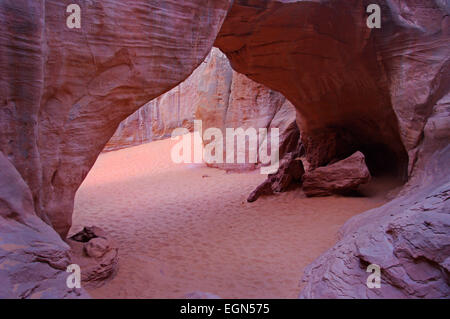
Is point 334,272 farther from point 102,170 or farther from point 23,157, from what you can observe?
point 102,170

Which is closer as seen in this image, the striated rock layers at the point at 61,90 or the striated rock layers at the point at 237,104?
the striated rock layers at the point at 61,90

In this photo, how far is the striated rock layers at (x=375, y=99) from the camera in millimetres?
3590

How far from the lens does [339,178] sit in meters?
8.04

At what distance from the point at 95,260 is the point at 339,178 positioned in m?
5.65

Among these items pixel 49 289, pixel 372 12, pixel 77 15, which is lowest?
pixel 49 289

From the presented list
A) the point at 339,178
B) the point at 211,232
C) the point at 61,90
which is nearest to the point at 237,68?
the point at 339,178

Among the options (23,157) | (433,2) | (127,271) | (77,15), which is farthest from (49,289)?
(433,2)

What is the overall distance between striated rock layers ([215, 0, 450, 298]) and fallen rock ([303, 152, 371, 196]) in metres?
1.08

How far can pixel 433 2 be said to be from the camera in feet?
21.7

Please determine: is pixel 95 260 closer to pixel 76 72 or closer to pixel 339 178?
pixel 76 72

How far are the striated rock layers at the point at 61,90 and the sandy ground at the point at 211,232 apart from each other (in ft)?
4.68

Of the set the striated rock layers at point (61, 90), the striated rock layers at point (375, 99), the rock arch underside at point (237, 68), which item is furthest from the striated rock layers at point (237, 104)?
the striated rock layers at point (61, 90)

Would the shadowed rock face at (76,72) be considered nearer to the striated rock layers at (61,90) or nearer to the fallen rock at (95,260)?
the striated rock layers at (61,90)

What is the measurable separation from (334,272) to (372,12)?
5.09m
